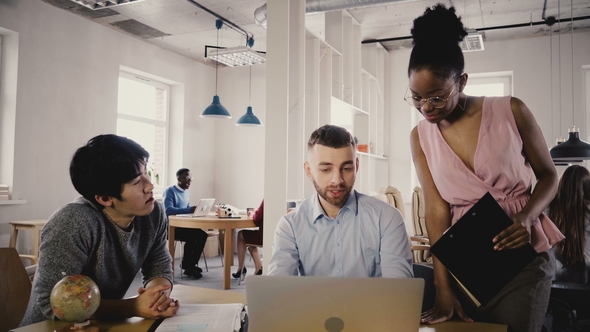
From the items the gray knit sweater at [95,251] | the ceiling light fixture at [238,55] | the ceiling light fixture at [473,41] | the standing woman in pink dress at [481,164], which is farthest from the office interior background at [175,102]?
the standing woman in pink dress at [481,164]

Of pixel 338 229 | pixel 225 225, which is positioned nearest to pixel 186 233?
pixel 225 225

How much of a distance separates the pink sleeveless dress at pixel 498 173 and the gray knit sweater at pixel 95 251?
1112 millimetres

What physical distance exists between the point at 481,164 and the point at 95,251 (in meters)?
1.28

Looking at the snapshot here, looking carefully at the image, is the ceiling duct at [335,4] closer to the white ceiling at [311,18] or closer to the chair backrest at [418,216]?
the white ceiling at [311,18]

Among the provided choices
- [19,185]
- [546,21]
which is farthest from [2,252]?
[546,21]

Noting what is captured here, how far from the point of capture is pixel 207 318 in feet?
4.56

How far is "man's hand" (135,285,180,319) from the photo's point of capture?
1393mm

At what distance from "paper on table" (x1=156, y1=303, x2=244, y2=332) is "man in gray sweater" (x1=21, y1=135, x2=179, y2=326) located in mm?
51

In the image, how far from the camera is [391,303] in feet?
3.12

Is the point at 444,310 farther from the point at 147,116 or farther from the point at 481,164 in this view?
the point at 147,116

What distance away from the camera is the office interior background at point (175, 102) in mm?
5219

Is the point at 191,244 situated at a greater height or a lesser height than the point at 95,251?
lesser

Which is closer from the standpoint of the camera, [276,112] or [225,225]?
[276,112]

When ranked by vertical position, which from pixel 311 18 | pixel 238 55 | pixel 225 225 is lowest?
pixel 225 225
